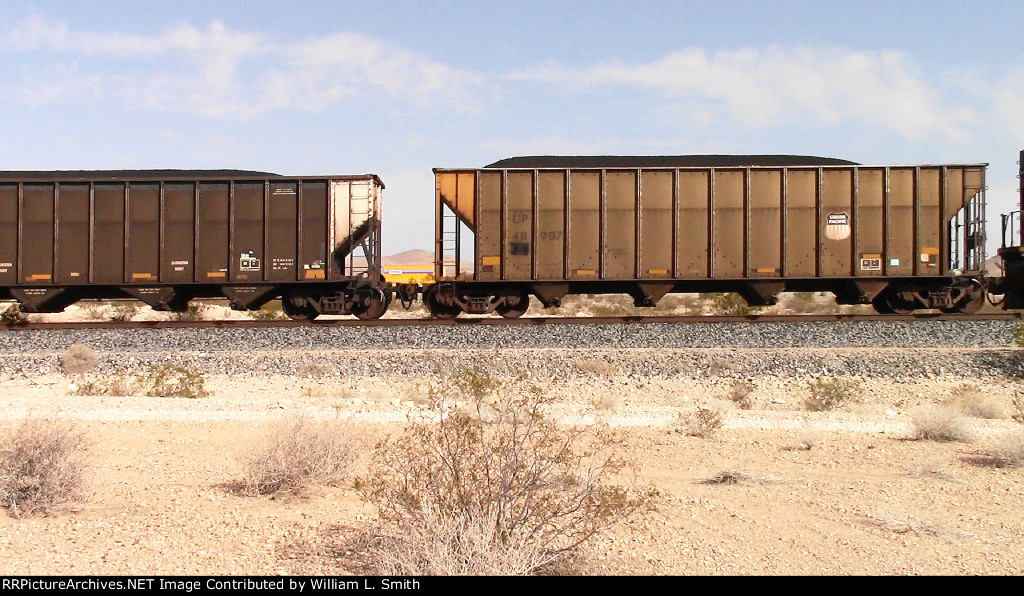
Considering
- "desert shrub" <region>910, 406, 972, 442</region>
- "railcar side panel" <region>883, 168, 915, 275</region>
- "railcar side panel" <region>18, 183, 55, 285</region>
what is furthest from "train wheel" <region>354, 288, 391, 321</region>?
"desert shrub" <region>910, 406, 972, 442</region>

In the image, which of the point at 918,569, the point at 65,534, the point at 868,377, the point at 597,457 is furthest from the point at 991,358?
the point at 65,534

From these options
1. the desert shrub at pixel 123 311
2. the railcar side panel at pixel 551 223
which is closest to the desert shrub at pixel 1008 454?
the railcar side panel at pixel 551 223

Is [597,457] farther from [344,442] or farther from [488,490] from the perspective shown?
[488,490]

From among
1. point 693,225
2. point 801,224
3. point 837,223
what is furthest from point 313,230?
point 837,223

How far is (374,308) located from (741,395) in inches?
391

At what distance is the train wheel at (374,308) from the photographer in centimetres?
1888

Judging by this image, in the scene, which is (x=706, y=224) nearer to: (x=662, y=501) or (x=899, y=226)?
(x=899, y=226)

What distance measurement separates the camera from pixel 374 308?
19.0 metres

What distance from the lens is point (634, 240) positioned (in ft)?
59.1

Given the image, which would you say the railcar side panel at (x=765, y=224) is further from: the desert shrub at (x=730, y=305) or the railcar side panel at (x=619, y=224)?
the desert shrub at (x=730, y=305)

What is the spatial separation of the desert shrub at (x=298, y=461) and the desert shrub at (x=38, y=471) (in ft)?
4.06

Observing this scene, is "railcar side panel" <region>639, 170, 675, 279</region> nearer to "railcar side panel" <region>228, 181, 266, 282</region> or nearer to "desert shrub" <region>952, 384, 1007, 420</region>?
"desert shrub" <region>952, 384, 1007, 420</region>

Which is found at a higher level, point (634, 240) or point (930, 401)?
point (634, 240)

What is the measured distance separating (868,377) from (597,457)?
669 centimetres
